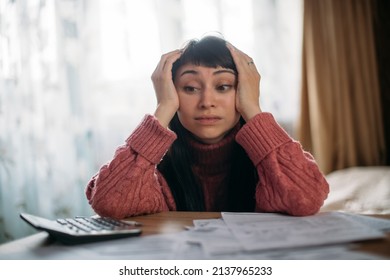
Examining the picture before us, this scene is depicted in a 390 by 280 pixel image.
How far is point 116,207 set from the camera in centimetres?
68

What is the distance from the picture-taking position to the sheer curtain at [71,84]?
1614 millimetres

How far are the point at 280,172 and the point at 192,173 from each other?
0.95ft

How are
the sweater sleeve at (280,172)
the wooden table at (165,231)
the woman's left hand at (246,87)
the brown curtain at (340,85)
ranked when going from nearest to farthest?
the wooden table at (165,231), the sweater sleeve at (280,172), the woman's left hand at (246,87), the brown curtain at (340,85)

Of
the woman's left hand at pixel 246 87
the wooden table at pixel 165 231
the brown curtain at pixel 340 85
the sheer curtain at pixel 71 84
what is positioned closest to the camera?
the wooden table at pixel 165 231

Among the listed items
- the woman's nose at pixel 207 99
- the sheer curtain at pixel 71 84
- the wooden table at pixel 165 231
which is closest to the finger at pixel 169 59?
the woman's nose at pixel 207 99

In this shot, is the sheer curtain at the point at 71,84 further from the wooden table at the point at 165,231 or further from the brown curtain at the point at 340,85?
the wooden table at the point at 165,231

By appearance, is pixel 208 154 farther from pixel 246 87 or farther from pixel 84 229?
pixel 84 229

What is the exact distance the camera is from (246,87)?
2.71ft

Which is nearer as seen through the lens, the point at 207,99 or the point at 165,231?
the point at 165,231

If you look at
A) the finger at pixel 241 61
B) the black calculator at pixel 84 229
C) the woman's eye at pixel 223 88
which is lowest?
the black calculator at pixel 84 229

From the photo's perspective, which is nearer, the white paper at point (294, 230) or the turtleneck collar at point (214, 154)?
the white paper at point (294, 230)

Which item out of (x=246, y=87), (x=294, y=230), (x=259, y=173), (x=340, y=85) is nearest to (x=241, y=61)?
(x=246, y=87)

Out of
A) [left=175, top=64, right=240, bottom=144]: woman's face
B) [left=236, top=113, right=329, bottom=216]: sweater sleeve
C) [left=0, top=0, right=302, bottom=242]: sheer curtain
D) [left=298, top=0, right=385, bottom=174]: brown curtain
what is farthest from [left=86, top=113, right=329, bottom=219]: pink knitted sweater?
[left=298, top=0, right=385, bottom=174]: brown curtain

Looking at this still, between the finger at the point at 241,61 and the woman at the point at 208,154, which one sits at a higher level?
the finger at the point at 241,61
